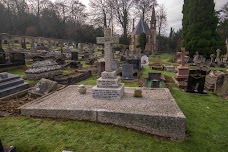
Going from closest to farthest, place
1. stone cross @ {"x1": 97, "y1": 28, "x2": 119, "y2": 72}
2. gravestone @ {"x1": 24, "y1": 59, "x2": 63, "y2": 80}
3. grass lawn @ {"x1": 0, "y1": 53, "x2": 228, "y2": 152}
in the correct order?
1. grass lawn @ {"x1": 0, "y1": 53, "x2": 228, "y2": 152}
2. stone cross @ {"x1": 97, "y1": 28, "x2": 119, "y2": 72}
3. gravestone @ {"x1": 24, "y1": 59, "x2": 63, "y2": 80}

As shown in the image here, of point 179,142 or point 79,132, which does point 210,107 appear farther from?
point 79,132

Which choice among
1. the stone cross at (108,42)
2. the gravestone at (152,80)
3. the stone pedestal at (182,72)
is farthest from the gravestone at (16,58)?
the stone pedestal at (182,72)

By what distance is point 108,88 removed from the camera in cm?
644

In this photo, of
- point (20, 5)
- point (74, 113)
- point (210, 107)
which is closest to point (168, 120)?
point (74, 113)

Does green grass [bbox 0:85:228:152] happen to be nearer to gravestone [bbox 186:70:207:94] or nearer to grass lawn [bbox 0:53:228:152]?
grass lawn [bbox 0:53:228:152]

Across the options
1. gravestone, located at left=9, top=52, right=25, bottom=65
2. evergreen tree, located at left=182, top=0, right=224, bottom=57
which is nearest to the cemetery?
gravestone, located at left=9, top=52, right=25, bottom=65

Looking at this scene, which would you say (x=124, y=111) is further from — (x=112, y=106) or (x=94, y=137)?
(x=94, y=137)

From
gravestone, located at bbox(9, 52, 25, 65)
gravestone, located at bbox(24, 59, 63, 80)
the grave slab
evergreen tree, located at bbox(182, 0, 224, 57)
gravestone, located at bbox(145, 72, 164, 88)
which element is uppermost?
evergreen tree, located at bbox(182, 0, 224, 57)

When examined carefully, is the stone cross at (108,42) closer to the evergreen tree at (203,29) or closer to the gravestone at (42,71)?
the gravestone at (42,71)

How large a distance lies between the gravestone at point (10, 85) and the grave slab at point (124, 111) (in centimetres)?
208

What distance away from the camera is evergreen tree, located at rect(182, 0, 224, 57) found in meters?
23.2

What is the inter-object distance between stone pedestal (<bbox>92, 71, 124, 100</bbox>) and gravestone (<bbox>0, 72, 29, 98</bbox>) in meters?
4.02

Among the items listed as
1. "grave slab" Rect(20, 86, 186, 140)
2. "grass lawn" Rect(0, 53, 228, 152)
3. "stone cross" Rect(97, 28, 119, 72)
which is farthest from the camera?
"stone cross" Rect(97, 28, 119, 72)

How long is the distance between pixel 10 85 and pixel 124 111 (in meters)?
5.85
